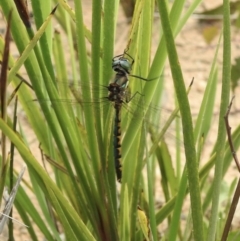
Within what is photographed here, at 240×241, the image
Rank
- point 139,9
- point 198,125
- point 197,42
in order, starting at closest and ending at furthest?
point 139,9 → point 198,125 → point 197,42

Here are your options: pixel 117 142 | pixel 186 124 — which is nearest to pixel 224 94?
pixel 186 124

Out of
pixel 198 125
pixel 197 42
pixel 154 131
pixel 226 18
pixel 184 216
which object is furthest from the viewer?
pixel 197 42

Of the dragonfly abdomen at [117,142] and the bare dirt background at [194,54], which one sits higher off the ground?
the bare dirt background at [194,54]

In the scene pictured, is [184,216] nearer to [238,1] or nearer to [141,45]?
[238,1]

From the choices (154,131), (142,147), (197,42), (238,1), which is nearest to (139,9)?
(142,147)

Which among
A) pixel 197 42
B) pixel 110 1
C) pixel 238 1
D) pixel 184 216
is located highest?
pixel 197 42

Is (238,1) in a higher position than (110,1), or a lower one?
higher

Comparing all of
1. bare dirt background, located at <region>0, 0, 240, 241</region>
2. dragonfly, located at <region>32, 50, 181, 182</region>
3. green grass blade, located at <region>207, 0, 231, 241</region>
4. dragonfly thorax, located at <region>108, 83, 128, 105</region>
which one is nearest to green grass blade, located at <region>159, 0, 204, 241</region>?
green grass blade, located at <region>207, 0, 231, 241</region>

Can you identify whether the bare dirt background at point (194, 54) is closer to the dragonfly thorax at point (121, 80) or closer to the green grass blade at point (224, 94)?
the dragonfly thorax at point (121, 80)

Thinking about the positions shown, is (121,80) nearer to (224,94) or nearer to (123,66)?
(123,66)

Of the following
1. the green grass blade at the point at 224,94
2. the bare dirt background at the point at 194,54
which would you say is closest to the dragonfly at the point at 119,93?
the green grass blade at the point at 224,94

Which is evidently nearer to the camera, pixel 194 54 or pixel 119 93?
pixel 119 93
